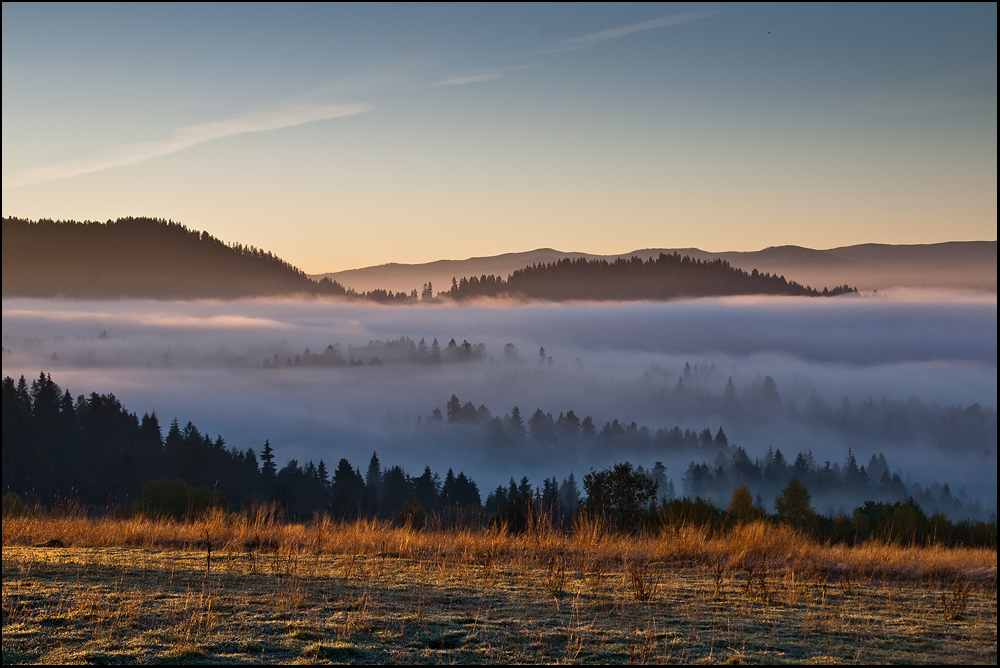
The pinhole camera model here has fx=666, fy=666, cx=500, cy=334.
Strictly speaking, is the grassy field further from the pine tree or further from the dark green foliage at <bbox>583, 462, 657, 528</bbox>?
the pine tree

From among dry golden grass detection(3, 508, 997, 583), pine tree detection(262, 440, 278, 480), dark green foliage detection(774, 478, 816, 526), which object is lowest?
pine tree detection(262, 440, 278, 480)

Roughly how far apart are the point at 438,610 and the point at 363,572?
225 cm

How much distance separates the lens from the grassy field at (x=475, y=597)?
602 cm

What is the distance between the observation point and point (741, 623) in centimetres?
700

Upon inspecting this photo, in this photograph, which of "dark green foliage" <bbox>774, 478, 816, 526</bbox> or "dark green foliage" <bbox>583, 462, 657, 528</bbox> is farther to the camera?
"dark green foliage" <bbox>774, 478, 816, 526</bbox>

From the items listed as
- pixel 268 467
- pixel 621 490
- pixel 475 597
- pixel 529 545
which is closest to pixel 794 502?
pixel 621 490

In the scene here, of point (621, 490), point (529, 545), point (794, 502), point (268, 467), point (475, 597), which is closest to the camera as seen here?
point (475, 597)

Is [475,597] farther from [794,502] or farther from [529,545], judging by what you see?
[794,502]

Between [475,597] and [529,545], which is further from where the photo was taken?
[529,545]

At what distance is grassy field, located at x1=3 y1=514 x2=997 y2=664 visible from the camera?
602 centimetres

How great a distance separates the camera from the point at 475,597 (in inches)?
318

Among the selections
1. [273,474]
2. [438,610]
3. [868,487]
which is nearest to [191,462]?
[273,474]

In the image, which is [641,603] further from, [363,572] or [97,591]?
[97,591]

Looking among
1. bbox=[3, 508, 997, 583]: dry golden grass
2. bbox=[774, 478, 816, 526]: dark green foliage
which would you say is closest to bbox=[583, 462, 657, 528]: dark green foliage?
bbox=[3, 508, 997, 583]: dry golden grass
